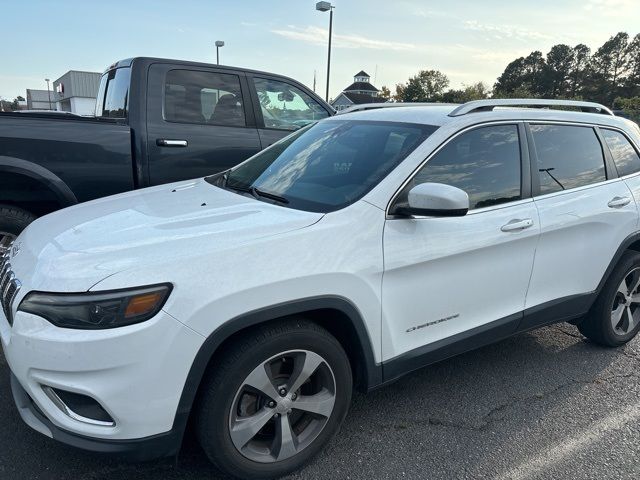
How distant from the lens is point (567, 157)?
10.9 ft

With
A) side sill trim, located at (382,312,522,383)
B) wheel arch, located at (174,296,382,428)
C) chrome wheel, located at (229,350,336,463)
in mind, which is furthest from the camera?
side sill trim, located at (382,312,522,383)

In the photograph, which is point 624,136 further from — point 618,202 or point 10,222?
point 10,222

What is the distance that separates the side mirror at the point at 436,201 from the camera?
2.35 meters

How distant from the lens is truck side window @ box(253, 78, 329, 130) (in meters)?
5.14

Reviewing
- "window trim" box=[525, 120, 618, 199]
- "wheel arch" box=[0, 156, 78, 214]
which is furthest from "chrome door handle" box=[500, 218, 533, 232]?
"wheel arch" box=[0, 156, 78, 214]

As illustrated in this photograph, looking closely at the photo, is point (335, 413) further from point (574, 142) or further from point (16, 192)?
point (16, 192)

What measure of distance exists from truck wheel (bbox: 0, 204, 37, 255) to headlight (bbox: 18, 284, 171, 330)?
237cm

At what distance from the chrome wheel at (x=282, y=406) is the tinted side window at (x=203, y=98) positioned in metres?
3.08

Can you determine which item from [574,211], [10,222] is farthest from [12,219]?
[574,211]

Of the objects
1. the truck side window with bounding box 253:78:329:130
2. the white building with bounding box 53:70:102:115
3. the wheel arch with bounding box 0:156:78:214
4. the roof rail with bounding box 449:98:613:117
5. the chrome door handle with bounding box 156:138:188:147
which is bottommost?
the white building with bounding box 53:70:102:115

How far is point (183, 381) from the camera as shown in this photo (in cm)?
196

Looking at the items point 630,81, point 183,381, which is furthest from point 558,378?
point 630,81

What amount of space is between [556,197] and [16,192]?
391 cm

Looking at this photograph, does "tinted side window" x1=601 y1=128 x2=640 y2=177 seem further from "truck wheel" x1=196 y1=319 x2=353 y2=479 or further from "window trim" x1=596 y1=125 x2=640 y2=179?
"truck wheel" x1=196 y1=319 x2=353 y2=479
